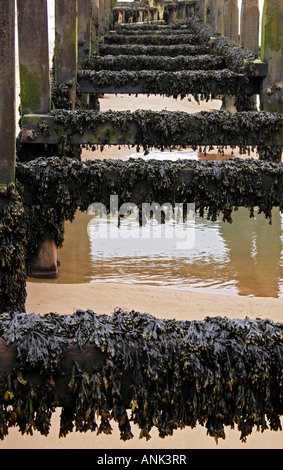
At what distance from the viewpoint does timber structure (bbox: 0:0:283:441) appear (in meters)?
2.61

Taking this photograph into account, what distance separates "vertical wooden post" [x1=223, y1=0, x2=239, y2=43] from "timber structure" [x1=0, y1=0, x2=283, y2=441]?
0.09 ft

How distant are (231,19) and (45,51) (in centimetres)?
637

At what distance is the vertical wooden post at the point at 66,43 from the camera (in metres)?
8.07

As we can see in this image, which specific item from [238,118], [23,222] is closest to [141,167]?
[23,222]

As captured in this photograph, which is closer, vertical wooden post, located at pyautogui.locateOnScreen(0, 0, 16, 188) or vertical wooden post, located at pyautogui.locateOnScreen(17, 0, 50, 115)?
vertical wooden post, located at pyautogui.locateOnScreen(0, 0, 16, 188)

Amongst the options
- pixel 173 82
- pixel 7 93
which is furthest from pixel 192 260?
pixel 7 93

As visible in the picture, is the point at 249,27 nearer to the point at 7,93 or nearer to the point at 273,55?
the point at 273,55

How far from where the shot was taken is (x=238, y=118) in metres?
7.05

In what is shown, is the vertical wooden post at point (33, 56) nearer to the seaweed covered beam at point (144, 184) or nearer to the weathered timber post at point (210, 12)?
the seaweed covered beam at point (144, 184)

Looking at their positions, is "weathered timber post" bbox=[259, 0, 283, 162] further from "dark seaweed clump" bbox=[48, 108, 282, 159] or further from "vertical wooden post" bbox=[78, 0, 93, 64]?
"vertical wooden post" bbox=[78, 0, 93, 64]

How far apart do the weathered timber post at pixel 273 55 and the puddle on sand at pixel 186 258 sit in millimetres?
1186

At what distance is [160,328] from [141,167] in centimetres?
298

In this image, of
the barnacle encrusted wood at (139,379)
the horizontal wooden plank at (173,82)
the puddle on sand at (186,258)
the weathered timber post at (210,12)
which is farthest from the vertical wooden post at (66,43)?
the weathered timber post at (210,12)

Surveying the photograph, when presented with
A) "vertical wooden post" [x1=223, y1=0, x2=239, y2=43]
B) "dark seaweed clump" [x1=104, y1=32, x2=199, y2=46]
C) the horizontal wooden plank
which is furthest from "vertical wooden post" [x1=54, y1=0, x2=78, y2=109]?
"dark seaweed clump" [x1=104, y1=32, x2=199, y2=46]
